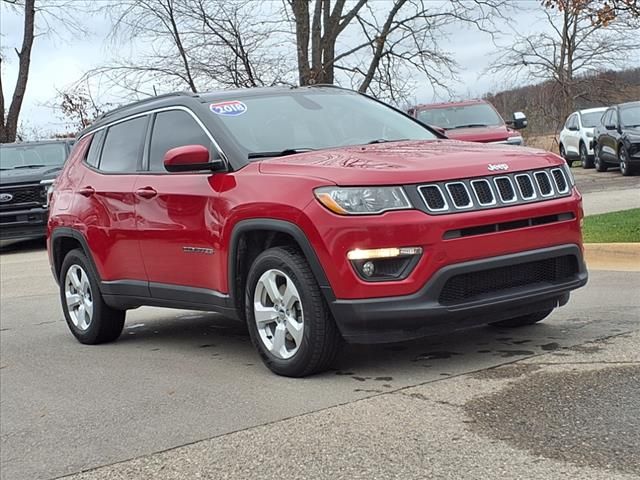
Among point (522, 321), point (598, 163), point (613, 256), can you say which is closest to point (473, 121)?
point (598, 163)

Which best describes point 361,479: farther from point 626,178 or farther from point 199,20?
point 199,20

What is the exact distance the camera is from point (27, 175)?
54.3 ft

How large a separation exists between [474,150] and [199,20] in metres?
17.4

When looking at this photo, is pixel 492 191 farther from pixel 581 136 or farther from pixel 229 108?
pixel 581 136

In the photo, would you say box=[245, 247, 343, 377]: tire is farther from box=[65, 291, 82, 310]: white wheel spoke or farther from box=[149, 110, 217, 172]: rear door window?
box=[65, 291, 82, 310]: white wheel spoke

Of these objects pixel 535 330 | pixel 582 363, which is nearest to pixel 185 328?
pixel 535 330

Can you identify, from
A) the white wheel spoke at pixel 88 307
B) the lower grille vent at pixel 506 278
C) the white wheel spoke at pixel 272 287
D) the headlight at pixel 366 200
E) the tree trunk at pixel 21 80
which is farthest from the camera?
the tree trunk at pixel 21 80

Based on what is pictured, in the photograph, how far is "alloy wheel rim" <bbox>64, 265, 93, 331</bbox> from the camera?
745cm

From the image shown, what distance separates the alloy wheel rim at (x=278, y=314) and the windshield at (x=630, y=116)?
16.9m

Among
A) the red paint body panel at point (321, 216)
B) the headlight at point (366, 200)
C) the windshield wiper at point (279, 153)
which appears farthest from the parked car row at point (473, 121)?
the headlight at point (366, 200)

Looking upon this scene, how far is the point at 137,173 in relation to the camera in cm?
675

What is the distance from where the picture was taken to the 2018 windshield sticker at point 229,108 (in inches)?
245

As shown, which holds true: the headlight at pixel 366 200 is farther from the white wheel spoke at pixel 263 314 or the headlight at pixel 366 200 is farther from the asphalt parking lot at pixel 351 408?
the asphalt parking lot at pixel 351 408

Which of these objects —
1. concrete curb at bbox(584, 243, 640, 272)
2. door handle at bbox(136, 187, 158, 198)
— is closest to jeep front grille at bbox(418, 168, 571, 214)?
door handle at bbox(136, 187, 158, 198)
